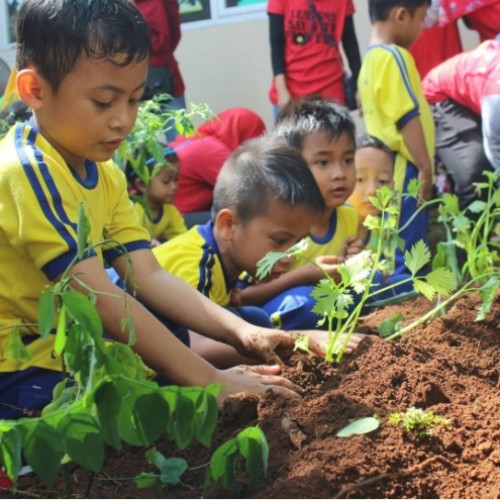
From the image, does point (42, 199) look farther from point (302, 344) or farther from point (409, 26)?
point (409, 26)

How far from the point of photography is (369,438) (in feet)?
5.96

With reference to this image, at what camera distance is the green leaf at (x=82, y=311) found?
1514 millimetres

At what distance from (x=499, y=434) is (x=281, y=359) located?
2.65 ft

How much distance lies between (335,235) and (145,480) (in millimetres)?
2413

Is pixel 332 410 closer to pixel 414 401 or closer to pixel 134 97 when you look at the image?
pixel 414 401

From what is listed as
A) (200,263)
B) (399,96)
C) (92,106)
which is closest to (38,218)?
(92,106)

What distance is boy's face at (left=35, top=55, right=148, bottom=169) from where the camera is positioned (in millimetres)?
2234

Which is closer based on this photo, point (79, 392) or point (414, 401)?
point (79, 392)

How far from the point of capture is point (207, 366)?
7.33 ft

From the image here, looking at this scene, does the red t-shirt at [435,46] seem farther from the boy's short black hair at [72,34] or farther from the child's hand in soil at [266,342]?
the boy's short black hair at [72,34]

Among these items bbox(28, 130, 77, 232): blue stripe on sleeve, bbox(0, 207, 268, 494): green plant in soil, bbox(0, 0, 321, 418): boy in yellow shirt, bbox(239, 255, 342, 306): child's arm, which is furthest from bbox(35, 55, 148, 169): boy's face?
bbox(239, 255, 342, 306): child's arm

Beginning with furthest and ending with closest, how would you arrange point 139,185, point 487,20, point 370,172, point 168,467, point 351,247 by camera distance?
point 487,20
point 139,185
point 370,172
point 351,247
point 168,467

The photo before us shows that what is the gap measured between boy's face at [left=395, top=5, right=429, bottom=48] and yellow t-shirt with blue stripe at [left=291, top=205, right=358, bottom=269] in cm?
109

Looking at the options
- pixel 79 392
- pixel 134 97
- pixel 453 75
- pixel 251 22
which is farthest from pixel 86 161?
pixel 251 22
